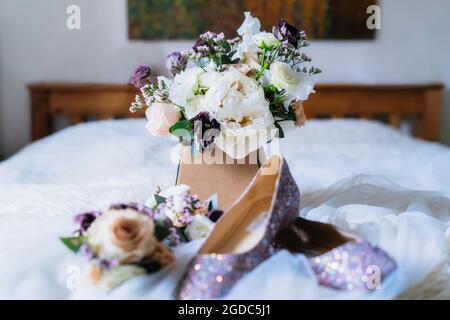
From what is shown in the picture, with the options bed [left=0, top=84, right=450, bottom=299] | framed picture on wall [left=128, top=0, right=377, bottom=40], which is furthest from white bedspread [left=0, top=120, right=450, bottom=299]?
framed picture on wall [left=128, top=0, right=377, bottom=40]

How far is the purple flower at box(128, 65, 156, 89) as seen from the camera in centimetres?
96

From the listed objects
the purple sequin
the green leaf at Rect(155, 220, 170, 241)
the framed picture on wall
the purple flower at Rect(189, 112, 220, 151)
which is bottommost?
the purple sequin

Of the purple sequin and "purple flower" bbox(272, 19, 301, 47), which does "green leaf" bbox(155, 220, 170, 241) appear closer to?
the purple sequin

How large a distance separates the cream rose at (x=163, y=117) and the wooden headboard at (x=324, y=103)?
1556 millimetres

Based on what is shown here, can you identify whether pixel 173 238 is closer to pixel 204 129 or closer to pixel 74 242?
pixel 74 242

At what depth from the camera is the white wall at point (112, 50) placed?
251 centimetres

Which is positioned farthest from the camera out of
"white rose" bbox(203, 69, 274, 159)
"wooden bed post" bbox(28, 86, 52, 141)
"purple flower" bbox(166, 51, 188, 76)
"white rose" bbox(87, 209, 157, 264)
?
"wooden bed post" bbox(28, 86, 52, 141)

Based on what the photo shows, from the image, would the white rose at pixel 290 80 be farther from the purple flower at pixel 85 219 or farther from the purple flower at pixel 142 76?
the purple flower at pixel 85 219

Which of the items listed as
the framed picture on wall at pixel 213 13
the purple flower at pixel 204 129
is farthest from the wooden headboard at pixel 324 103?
the purple flower at pixel 204 129

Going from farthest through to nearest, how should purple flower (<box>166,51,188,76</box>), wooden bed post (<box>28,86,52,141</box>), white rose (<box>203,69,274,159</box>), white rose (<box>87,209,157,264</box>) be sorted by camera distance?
wooden bed post (<box>28,86,52,141</box>) < purple flower (<box>166,51,188,76</box>) < white rose (<box>203,69,274,159</box>) < white rose (<box>87,209,157,264</box>)

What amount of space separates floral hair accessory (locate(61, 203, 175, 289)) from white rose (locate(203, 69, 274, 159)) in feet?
0.99

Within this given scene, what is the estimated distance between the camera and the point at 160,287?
640 mm

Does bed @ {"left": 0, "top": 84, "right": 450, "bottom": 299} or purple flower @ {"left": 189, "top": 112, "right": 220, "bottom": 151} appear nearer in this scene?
bed @ {"left": 0, "top": 84, "right": 450, "bottom": 299}
